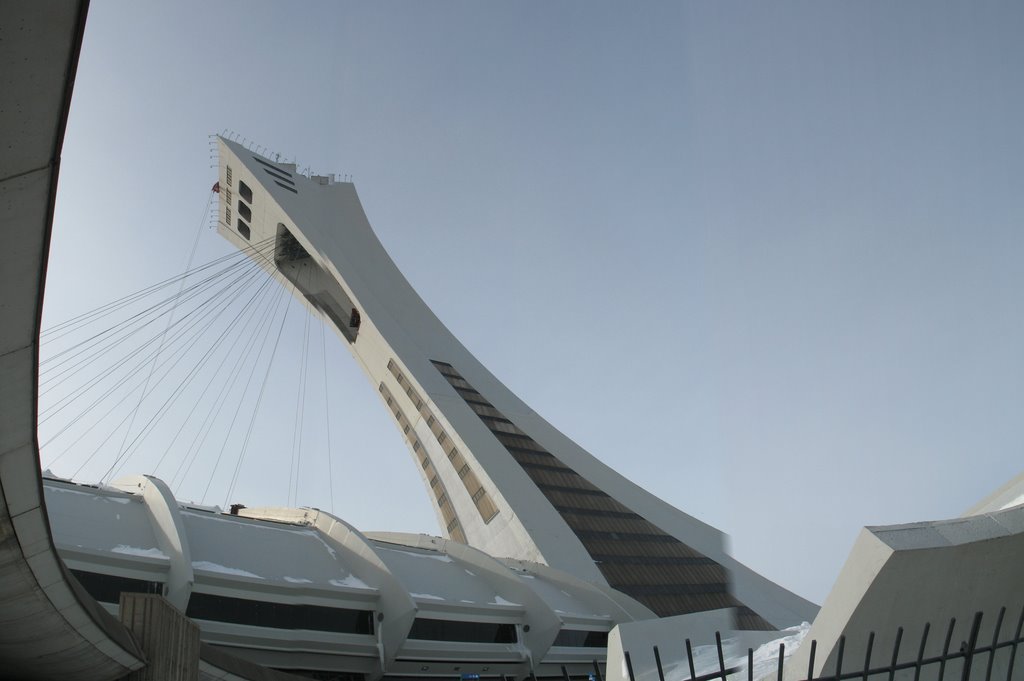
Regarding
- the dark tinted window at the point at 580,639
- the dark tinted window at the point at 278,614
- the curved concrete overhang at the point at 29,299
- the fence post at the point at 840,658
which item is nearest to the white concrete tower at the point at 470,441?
the dark tinted window at the point at 580,639

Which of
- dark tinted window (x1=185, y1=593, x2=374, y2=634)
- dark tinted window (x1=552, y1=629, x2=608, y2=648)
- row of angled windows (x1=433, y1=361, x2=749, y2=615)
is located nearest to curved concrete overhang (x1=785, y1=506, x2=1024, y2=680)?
dark tinted window (x1=185, y1=593, x2=374, y2=634)

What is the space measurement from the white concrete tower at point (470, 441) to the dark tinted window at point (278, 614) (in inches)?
397

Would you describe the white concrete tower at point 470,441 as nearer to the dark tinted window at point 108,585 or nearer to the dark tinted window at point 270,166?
the dark tinted window at point 270,166

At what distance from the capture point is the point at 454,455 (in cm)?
3269

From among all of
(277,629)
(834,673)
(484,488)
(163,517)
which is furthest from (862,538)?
(484,488)

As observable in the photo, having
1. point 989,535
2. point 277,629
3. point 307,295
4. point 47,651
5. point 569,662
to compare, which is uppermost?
point 307,295

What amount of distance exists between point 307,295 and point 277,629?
2954 cm

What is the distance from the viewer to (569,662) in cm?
2147

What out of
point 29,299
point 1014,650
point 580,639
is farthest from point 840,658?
point 580,639

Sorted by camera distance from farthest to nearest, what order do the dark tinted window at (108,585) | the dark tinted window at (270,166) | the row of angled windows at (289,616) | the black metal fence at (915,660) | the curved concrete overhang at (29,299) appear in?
the dark tinted window at (270,166)
the row of angled windows at (289,616)
the dark tinted window at (108,585)
the black metal fence at (915,660)
the curved concrete overhang at (29,299)

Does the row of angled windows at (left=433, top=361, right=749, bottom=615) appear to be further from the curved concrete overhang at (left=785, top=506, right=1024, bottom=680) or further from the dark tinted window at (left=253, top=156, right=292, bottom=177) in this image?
the dark tinted window at (left=253, top=156, right=292, bottom=177)

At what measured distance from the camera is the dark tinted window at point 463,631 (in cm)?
1896

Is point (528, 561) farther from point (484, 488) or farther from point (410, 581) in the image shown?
point (410, 581)

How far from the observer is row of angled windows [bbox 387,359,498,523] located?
99.1 feet
